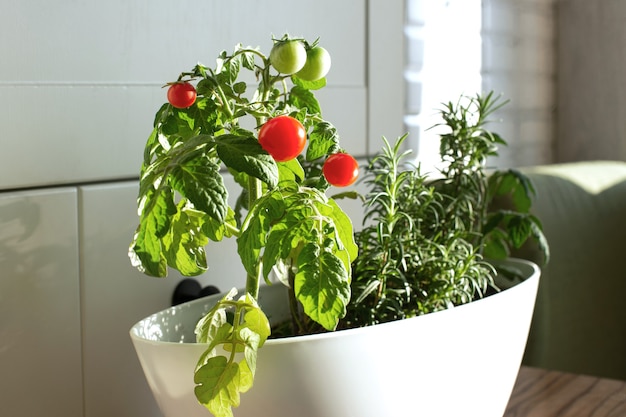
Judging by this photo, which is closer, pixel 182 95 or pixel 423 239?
pixel 182 95

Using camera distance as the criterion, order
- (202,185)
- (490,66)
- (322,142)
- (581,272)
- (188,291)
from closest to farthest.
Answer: (202,185) → (322,142) → (188,291) → (581,272) → (490,66)

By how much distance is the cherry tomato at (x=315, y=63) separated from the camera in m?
0.52

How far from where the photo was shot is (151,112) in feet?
2.50

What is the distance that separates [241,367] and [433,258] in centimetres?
25

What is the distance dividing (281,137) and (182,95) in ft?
0.27

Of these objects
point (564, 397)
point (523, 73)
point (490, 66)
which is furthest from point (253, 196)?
point (523, 73)

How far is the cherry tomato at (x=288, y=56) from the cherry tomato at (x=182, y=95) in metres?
0.06

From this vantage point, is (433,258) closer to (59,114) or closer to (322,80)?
(322,80)

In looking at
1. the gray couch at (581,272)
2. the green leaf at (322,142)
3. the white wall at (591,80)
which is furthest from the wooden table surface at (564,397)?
the white wall at (591,80)

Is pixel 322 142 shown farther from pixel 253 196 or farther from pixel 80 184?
pixel 80 184

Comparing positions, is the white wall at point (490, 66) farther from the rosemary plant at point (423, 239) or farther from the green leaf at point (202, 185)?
the green leaf at point (202, 185)

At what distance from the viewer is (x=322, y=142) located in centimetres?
56

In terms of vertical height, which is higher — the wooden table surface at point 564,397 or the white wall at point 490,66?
the white wall at point 490,66

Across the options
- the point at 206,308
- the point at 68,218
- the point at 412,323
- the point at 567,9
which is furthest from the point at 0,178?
the point at 567,9
